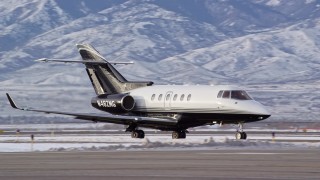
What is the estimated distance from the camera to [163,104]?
66250mm

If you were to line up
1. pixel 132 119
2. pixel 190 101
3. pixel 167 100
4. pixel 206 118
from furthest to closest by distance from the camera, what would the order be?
pixel 167 100
pixel 190 101
pixel 132 119
pixel 206 118

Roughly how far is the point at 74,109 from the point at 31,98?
38526mm

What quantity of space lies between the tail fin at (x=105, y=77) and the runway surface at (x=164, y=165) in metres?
21.9

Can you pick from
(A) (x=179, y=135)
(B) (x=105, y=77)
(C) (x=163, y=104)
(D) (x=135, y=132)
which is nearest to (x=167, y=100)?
(C) (x=163, y=104)

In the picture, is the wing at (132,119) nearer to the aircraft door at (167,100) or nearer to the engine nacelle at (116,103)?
the aircraft door at (167,100)

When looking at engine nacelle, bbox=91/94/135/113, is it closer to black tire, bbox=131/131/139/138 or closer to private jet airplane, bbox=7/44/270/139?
private jet airplane, bbox=7/44/270/139

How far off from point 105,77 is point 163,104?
538 cm

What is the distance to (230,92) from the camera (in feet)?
209

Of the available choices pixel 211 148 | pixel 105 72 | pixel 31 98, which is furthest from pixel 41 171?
pixel 31 98

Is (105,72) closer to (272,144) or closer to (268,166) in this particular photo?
(272,144)

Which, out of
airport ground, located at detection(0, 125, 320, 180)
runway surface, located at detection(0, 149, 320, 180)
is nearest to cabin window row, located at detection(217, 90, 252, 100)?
airport ground, located at detection(0, 125, 320, 180)

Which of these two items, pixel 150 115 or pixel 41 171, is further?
pixel 150 115

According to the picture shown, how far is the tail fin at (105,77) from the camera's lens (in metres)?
69.4

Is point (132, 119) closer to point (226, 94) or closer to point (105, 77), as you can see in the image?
point (226, 94)
